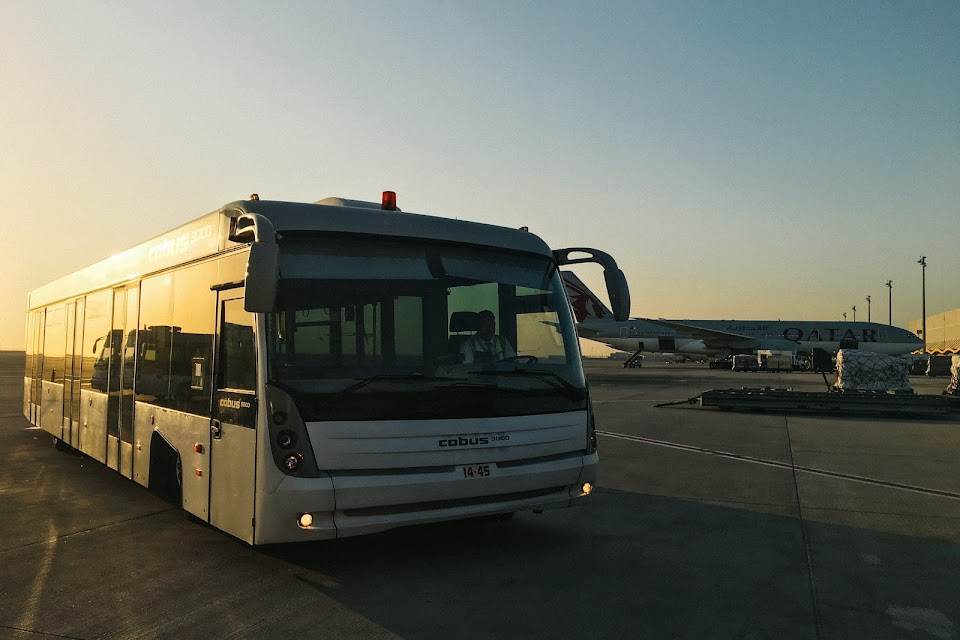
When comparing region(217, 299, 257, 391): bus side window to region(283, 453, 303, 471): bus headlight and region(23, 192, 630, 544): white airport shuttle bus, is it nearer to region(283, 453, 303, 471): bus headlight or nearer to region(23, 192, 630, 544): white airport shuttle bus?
region(23, 192, 630, 544): white airport shuttle bus

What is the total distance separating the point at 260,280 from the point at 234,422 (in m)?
1.28

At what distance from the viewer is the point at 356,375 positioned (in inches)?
210

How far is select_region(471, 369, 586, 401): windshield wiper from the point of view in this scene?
596cm

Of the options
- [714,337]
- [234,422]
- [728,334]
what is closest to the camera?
[234,422]

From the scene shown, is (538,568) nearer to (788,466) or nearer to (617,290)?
(617,290)

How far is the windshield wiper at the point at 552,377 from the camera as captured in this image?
5965mm

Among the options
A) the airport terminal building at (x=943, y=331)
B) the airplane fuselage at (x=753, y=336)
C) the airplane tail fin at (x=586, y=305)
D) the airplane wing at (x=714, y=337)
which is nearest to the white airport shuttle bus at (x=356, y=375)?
the airplane tail fin at (x=586, y=305)

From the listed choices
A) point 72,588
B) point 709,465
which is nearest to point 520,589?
point 72,588

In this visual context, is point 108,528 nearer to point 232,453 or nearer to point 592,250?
point 232,453

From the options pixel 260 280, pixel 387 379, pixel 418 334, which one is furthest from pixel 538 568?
pixel 260 280

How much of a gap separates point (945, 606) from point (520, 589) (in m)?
2.74

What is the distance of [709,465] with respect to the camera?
36.8 ft

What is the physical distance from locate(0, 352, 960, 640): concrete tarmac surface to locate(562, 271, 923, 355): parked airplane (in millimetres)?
45007

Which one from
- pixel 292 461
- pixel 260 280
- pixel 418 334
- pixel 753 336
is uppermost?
pixel 753 336
